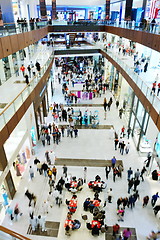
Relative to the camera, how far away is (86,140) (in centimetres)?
1470

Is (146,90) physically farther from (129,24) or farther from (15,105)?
(129,24)

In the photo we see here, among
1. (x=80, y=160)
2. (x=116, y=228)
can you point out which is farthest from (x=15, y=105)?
(x=116, y=228)

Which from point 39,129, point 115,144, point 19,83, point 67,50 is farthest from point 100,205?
point 67,50

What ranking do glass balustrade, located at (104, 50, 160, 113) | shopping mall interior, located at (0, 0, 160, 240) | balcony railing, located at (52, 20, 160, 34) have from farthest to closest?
balcony railing, located at (52, 20, 160, 34) → glass balustrade, located at (104, 50, 160, 113) → shopping mall interior, located at (0, 0, 160, 240)

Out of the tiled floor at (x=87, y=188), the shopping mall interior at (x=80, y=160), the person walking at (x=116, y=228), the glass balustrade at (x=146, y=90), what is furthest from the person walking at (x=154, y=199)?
the glass balustrade at (x=146, y=90)

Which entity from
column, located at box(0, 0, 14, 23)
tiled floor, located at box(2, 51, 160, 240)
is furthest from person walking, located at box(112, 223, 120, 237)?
column, located at box(0, 0, 14, 23)

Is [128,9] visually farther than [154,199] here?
Yes

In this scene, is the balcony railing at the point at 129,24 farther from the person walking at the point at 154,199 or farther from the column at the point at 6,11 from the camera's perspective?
the person walking at the point at 154,199

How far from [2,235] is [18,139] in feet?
25.2

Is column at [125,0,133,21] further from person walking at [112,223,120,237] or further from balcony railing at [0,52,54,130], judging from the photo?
person walking at [112,223,120,237]

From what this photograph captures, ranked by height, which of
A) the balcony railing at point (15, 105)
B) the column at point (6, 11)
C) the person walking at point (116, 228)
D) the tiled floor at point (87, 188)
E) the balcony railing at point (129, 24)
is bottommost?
the tiled floor at point (87, 188)

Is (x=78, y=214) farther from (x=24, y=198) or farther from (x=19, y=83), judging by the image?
(x=19, y=83)

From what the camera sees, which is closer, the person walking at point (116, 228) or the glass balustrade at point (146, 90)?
the person walking at point (116, 228)

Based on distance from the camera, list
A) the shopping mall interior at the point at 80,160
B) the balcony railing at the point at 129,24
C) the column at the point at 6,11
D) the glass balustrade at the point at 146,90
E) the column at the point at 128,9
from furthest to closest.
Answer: the column at the point at 128,9, the column at the point at 6,11, the balcony railing at the point at 129,24, the glass balustrade at the point at 146,90, the shopping mall interior at the point at 80,160
